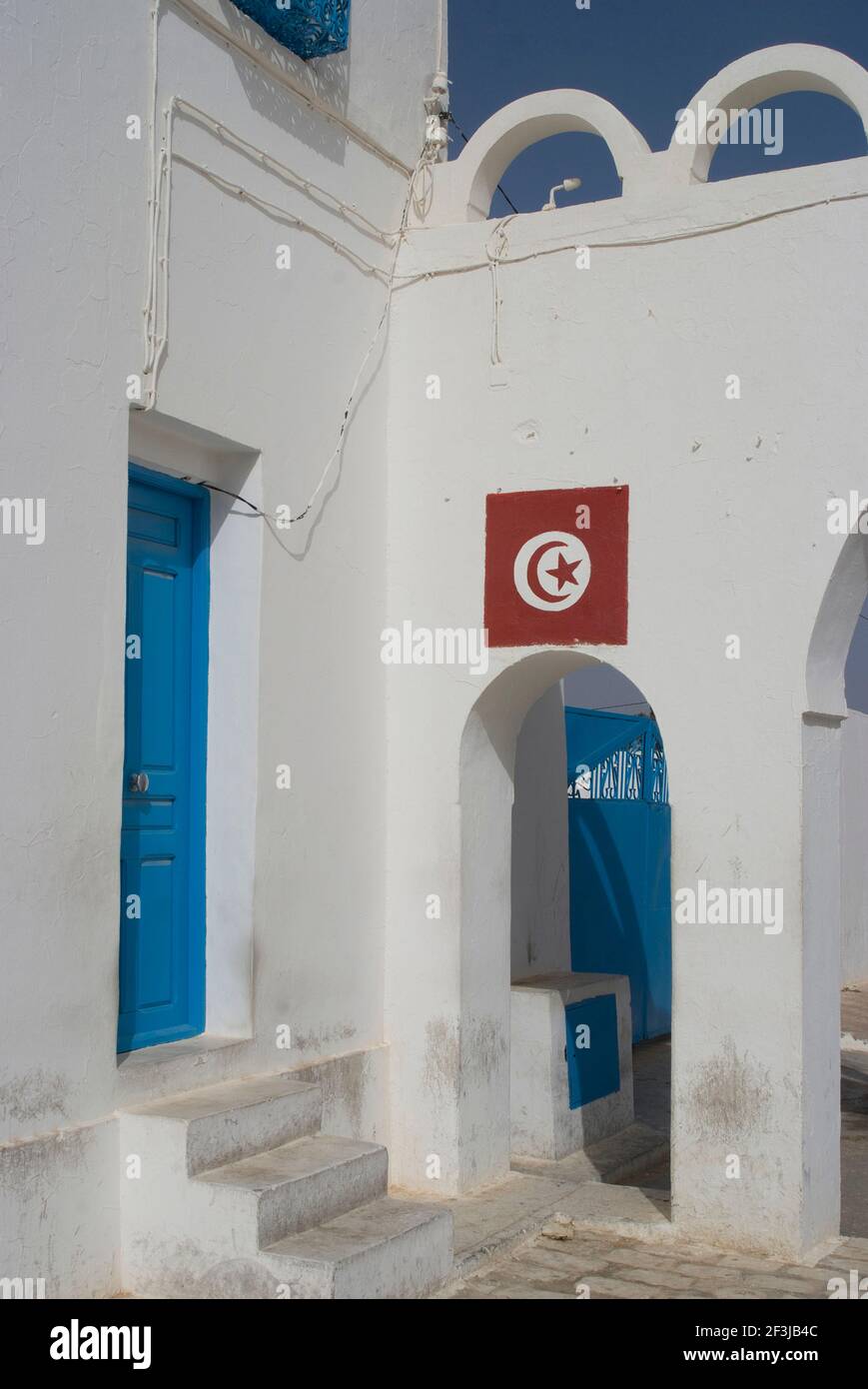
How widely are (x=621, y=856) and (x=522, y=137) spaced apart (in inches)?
→ 227

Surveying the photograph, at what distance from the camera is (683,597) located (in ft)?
21.4

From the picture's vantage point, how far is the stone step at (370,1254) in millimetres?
4898

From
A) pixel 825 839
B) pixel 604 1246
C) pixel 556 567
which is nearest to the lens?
pixel 604 1246

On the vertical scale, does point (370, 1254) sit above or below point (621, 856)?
below

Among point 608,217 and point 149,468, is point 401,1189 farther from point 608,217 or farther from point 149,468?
point 608,217

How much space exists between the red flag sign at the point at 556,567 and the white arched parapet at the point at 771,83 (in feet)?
5.08

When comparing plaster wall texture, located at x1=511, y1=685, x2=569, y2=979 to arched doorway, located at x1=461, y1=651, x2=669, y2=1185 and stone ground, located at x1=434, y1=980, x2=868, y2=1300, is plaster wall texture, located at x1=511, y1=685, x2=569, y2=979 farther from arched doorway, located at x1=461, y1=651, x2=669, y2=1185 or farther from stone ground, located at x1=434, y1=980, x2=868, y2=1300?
stone ground, located at x1=434, y1=980, x2=868, y2=1300

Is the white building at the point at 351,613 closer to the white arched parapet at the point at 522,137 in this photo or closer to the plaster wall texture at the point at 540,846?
the white arched parapet at the point at 522,137

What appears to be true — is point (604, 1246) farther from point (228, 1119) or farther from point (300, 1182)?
point (228, 1119)

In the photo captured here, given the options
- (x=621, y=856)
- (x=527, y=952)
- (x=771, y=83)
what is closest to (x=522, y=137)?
(x=771, y=83)

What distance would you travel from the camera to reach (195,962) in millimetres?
6137

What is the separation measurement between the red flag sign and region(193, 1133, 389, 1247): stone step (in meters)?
2.45

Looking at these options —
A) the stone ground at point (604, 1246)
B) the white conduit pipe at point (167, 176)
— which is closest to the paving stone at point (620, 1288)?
the stone ground at point (604, 1246)

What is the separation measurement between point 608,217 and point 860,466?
1.71 metres
